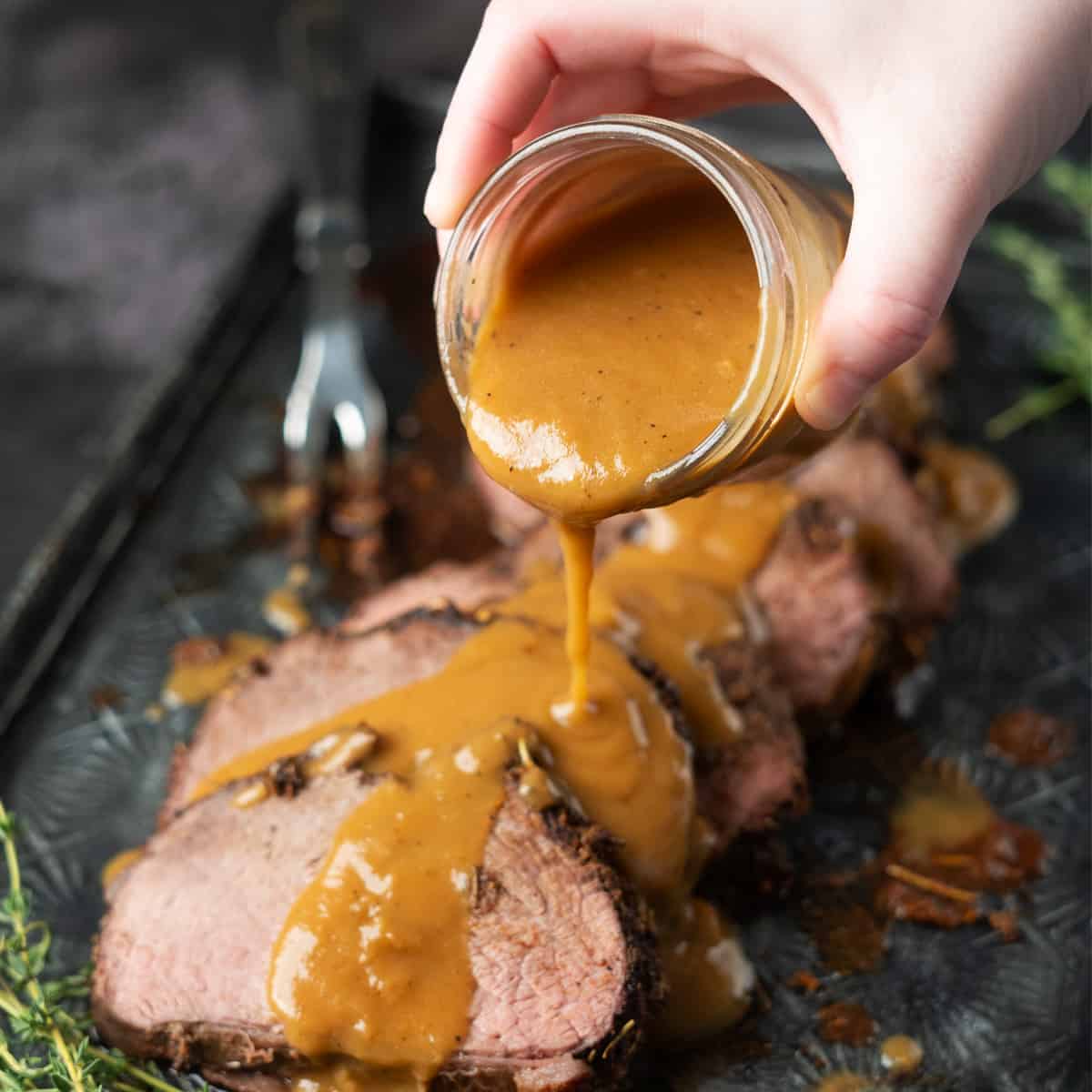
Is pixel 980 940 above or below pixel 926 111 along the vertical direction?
A: below

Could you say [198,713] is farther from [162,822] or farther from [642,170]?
[642,170]

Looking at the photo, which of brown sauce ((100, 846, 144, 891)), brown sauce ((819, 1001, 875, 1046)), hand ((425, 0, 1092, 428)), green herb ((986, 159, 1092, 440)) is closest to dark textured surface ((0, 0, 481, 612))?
brown sauce ((100, 846, 144, 891))

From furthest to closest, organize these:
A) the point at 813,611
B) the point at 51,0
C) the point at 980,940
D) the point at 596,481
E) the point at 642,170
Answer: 1. the point at 51,0
2. the point at 813,611
3. the point at 980,940
4. the point at 642,170
5. the point at 596,481

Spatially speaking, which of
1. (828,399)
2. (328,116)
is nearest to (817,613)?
(828,399)

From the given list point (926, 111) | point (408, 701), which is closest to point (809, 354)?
point (926, 111)

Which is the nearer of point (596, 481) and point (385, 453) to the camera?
point (596, 481)

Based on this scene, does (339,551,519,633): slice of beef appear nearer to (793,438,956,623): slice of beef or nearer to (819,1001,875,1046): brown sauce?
(793,438,956,623): slice of beef
